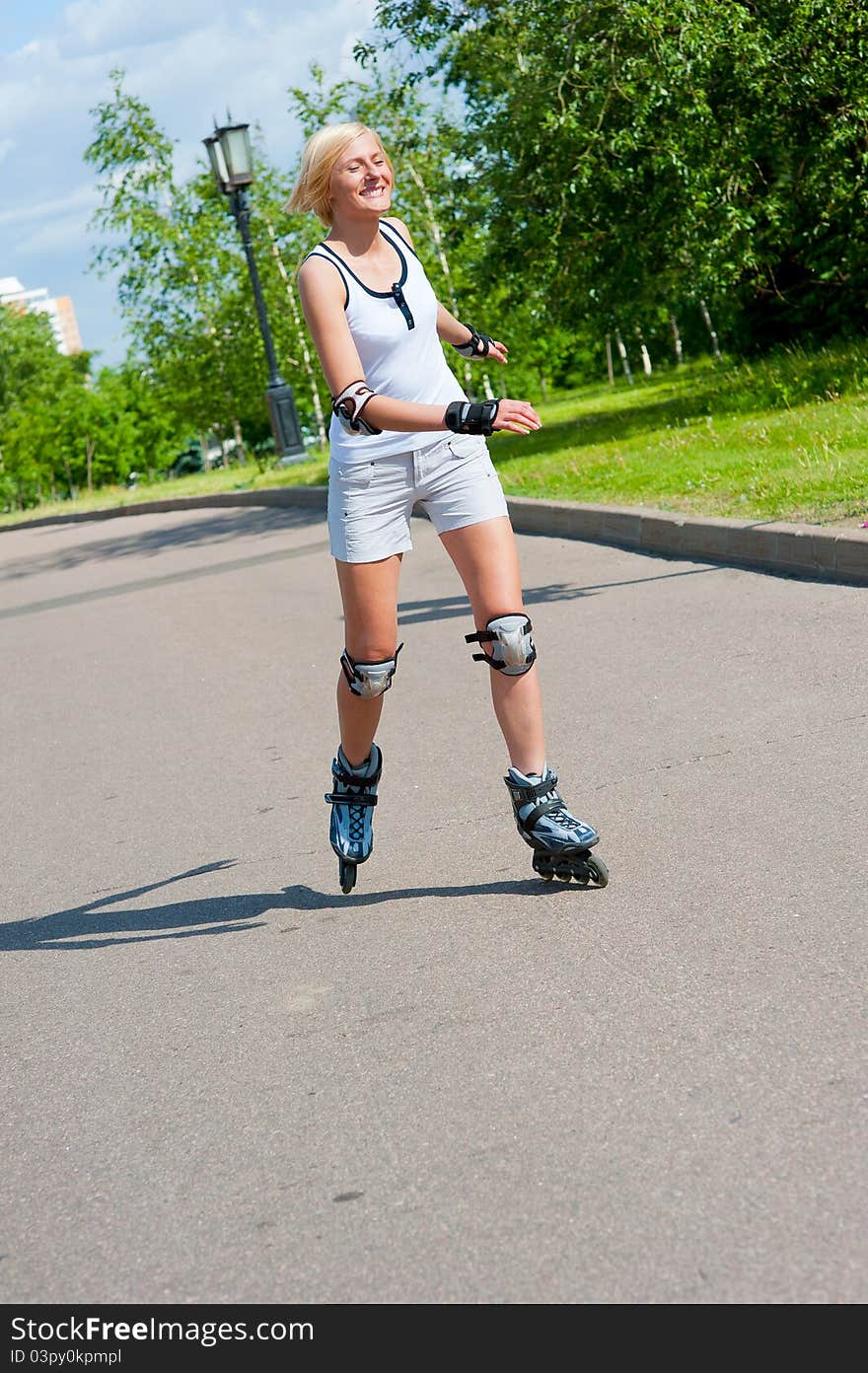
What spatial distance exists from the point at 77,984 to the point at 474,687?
3249 mm

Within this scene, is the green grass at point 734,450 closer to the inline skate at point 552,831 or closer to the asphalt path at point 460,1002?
the asphalt path at point 460,1002

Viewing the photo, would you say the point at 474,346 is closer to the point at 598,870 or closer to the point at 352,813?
the point at 352,813

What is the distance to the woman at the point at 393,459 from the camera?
3965 mm

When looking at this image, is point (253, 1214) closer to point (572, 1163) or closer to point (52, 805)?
point (572, 1163)

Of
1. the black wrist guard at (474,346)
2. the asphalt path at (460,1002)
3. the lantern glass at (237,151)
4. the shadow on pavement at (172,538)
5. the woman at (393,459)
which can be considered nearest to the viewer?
the asphalt path at (460,1002)

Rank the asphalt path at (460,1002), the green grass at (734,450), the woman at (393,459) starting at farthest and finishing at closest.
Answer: the green grass at (734,450) < the woman at (393,459) < the asphalt path at (460,1002)

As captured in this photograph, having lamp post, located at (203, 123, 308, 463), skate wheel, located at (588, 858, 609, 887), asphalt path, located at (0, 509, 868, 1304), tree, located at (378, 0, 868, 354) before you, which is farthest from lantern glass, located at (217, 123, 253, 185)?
skate wheel, located at (588, 858, 609, 887)

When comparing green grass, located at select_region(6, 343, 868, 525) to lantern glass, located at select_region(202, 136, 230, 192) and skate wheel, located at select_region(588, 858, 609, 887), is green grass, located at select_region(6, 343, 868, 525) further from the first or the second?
skate wheel, located at select_region(588, 858, 609, 887)

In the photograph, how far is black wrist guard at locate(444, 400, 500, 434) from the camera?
12.5 feet

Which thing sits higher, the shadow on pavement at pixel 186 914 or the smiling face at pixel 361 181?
the smiling face at pixel 361 181

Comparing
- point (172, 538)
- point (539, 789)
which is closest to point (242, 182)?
point (172, 538)

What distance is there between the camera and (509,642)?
4.15 m

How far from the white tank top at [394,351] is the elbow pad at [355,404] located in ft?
0.23

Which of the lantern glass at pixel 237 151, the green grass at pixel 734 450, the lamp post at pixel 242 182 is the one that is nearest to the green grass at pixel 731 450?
the green grass at pixel 734 450
